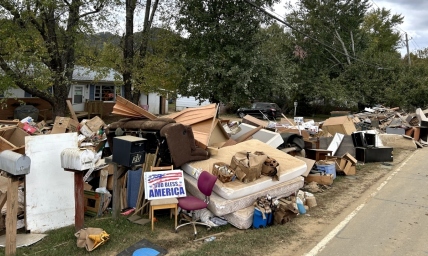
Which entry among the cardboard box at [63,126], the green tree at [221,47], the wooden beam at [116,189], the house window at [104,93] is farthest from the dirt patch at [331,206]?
the house window at [104,93]

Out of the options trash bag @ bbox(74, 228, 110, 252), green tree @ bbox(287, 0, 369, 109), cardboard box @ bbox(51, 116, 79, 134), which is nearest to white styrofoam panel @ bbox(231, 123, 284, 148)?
trash bag @ bbox(74, 228, 110, 252)

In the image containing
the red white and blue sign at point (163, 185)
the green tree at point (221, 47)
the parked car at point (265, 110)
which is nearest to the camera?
the red white and blue sign at point (163, 185)

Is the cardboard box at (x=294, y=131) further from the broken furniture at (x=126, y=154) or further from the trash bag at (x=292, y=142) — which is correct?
the broken furniture at (x=126, y=154)

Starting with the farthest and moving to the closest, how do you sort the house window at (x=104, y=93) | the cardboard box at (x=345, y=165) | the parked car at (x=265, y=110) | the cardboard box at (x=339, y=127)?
the parked car at (x=265, y=110)
the house window at (x=104, y=93)
the cardboard box at (x=339, y=127)
the cardboard box at (x=345, y=165)

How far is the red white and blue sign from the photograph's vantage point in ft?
18.9

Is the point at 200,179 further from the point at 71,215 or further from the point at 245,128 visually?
the point at 245,128

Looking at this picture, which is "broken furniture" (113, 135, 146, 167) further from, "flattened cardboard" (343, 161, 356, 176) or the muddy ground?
"flattened cardboard" (343, 161, 356, 176)

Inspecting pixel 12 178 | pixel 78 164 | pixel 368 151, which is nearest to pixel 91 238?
pixel 78 164

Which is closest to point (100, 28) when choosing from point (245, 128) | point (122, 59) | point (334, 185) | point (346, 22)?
point (122, 59)

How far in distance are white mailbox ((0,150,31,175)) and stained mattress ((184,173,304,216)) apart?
9.48 feet

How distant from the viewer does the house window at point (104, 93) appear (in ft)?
79.4

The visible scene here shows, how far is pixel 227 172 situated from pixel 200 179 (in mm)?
644

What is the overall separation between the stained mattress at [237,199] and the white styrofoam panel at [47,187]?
7.36 feet

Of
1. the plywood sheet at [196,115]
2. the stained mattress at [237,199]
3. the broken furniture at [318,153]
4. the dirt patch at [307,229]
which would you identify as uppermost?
the plywood sheet at [196,115]
